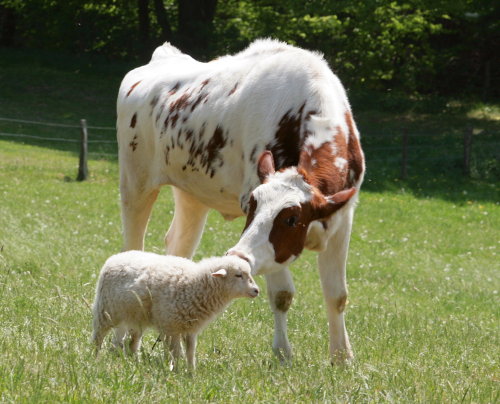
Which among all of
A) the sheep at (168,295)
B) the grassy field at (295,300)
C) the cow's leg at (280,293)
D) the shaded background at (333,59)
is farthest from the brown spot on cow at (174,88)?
the shaded background at (333,59)

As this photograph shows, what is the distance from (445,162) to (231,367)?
2122 cm

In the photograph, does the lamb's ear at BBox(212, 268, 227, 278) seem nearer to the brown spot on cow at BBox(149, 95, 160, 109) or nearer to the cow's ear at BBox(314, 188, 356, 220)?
the cow's ear at BBox(314, 188, 356, 220)

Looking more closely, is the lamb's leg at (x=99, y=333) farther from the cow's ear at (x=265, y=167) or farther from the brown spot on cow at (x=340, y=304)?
the brown spot on cow at (x=340, y=304)

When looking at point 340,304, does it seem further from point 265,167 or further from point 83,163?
point 83,163

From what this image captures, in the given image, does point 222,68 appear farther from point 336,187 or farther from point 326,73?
point 336,187

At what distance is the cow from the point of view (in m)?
5.66

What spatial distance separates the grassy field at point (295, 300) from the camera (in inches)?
188

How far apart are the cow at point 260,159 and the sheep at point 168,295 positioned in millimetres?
191

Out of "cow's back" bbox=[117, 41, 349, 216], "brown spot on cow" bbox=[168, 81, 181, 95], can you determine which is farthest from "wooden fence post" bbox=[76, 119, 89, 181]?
"brown spot on cow" bbox=[168, 81, 181, 95]

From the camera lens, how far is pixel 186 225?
9227 millimetres

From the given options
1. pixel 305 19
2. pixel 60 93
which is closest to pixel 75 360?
pixel 305 19

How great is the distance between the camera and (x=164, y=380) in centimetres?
477

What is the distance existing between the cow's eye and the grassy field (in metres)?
0.87

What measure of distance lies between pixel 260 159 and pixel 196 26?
28.6 meters
